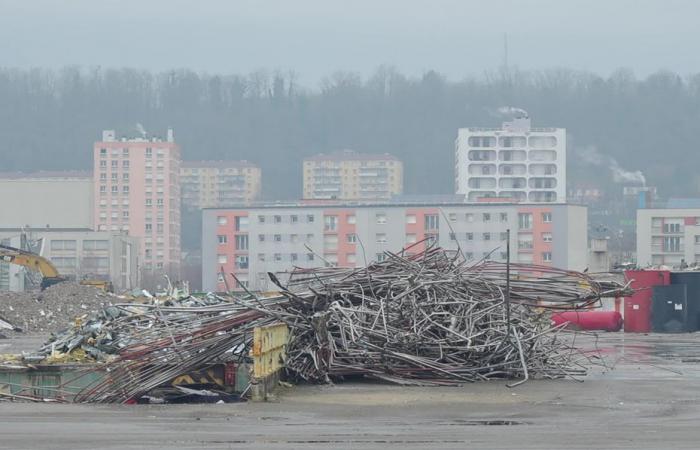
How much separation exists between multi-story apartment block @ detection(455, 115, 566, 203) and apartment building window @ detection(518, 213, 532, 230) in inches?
2041

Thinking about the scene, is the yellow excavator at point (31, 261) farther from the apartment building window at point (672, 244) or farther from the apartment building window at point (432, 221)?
the apartment building window at point (672, 244)

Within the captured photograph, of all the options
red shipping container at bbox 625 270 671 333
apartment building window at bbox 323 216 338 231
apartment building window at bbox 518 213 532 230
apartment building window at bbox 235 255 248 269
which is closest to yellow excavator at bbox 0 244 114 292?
red shipping container at bbox 625 270 671 333

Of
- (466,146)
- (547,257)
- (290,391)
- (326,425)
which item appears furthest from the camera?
(466,146)

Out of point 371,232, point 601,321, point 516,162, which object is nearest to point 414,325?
point 601,321

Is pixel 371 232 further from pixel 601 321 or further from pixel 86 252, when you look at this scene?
pixel 601 321

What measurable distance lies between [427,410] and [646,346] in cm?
1826

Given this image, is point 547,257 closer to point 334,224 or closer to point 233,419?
point 334,224

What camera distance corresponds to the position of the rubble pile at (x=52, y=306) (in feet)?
162

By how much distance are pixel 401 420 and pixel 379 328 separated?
4831 mm

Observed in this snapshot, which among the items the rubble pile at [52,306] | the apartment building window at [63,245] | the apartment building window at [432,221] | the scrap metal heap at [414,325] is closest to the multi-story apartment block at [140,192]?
the apartment building window at [63,245]

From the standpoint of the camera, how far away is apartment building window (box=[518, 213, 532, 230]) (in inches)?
4390

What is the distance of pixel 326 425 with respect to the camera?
16844 millimetres

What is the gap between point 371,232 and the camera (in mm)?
110812

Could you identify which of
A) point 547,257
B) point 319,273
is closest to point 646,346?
point 319,273
